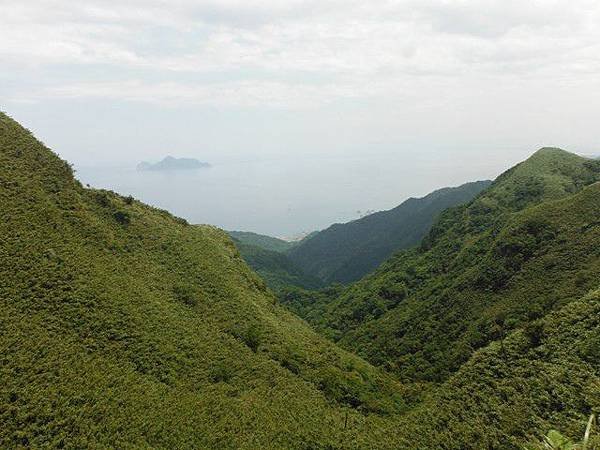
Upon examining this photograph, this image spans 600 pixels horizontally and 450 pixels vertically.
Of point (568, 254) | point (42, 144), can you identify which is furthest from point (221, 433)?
point (568, 254)

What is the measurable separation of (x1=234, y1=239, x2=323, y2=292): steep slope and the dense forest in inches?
3346

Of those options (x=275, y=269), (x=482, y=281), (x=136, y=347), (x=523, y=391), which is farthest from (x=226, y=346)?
(x=275, y=269)

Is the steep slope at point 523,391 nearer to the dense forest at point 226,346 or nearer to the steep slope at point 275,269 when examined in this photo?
the dense forest at point 226,346

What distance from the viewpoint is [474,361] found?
3256 centimetres

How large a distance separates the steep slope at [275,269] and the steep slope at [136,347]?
91.3 metres

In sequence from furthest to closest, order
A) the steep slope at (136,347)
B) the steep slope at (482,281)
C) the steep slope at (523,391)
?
the steep slope at (482,281) → the steep slope at (523,391) → the steep slope at (136,347)

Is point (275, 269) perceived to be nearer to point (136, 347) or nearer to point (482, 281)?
point (482, 281)

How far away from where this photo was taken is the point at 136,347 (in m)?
29.5

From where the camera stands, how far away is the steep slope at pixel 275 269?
144m

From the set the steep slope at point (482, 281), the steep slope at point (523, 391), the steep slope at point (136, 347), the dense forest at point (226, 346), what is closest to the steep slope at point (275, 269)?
the steep slope at point (482, 281)

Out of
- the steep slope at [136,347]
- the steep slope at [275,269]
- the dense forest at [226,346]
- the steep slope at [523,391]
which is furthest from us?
the steep slope at [275,269]

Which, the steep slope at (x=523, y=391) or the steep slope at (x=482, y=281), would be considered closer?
the steep slope at (x=523, y=391)

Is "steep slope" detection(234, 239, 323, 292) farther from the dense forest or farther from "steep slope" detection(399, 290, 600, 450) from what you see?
"steep slope" detection(399, 290, 600, 450)

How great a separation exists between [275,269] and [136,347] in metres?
129
